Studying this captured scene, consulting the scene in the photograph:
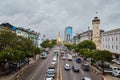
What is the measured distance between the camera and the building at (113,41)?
6308cm

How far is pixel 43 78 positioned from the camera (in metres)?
36.7

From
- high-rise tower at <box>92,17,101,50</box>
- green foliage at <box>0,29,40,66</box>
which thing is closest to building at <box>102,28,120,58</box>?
high-rise tower at <box>92,17,101,50</box>

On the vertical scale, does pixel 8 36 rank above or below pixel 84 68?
above

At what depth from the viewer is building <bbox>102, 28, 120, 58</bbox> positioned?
2484 inches

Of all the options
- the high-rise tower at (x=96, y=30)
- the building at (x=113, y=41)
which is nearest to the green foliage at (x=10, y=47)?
the building at (x=113, y=41)

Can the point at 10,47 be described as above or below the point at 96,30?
below

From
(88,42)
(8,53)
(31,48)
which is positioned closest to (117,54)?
(88,42)

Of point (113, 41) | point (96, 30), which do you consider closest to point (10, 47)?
point (113, 41)

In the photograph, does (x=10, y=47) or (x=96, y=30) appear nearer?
(x=10, y=47)

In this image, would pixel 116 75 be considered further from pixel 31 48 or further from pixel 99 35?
pixel 99 35

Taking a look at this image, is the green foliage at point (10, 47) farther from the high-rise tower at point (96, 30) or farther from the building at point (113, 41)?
the high-rise tower at point (96, 30)

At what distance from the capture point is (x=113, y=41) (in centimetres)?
6712

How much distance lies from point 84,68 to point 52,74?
40.8ft

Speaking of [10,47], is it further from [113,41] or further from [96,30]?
[96,30]
